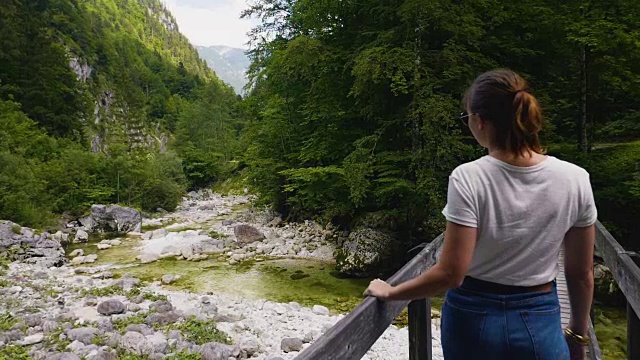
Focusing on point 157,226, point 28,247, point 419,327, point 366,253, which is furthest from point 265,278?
point 157,226

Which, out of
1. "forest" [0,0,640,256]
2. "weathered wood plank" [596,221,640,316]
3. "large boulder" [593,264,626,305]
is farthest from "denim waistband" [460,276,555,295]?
"large boulder" [593,264,626,305]

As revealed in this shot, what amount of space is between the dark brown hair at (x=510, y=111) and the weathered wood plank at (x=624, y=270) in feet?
5.58

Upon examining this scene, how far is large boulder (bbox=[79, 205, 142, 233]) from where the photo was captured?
16.5 metres

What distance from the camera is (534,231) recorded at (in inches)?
52.2

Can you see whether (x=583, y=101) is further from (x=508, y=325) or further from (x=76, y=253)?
(x=76, y=253)

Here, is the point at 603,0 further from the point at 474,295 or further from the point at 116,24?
the point at 116,24

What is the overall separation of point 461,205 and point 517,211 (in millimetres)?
199

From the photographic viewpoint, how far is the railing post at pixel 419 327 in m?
2.43

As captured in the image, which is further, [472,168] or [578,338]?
[578,338]

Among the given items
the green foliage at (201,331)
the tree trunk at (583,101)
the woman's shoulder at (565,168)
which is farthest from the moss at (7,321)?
the tree trunk at (583,101)

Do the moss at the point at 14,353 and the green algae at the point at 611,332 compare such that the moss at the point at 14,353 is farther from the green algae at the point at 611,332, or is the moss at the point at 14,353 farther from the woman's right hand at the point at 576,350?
the green algae at the point at 611,332

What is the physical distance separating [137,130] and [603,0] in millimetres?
47493

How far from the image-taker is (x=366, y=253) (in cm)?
1014

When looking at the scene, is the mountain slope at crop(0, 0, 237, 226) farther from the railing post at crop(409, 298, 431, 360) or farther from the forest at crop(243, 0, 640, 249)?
the railing post at crop(409, 298, 431, 360)
